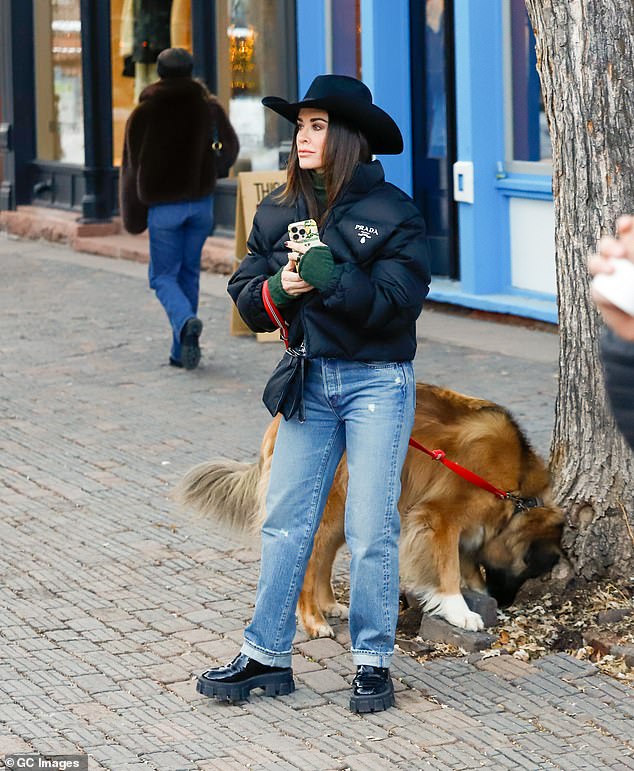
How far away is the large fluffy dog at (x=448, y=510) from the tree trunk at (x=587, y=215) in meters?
0.13

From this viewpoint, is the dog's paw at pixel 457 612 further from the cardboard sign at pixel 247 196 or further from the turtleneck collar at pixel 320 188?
the cardboard sign at pixel 247 196

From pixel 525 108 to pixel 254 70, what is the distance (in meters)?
4.07

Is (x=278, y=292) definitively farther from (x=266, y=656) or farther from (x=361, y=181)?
(x=266, y=656)

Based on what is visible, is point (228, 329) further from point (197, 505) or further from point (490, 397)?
point (197, 505)

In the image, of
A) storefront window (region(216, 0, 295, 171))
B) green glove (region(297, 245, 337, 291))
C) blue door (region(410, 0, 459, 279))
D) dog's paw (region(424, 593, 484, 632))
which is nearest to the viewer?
green glove (region(297, 245, 337, 291))

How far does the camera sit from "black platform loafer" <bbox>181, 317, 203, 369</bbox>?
9436 mm

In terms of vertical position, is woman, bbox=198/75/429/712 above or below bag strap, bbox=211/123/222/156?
below

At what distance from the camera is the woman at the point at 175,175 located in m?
9.41

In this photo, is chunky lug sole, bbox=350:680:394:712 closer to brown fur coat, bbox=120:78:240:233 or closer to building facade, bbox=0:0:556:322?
brown fur coat, bbox=120:78:240:233

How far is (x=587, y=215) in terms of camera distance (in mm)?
4988

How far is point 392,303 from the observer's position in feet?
13.9

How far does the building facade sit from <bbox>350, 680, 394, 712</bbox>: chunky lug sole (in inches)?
247

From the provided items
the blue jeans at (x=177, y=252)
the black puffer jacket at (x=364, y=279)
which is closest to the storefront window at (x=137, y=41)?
the blue jeans at (x=177, y=252)

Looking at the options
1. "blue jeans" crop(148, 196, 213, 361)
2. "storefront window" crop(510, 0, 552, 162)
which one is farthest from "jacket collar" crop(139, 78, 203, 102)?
"storefront window" crop(510, 0, 552, 162)
